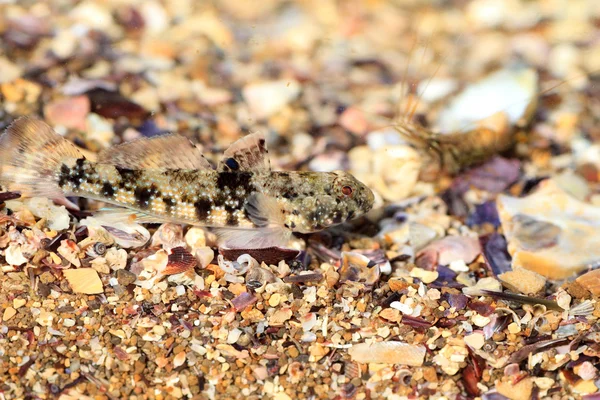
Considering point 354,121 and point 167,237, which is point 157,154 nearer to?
point 167,237

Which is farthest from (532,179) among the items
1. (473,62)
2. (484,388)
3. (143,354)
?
(143,354)

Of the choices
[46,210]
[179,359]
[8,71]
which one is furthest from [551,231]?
[8,71]

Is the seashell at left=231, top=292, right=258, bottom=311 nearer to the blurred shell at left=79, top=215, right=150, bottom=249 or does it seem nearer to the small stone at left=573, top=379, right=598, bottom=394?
the blurred shell at left=79, top=215, right=150, bottom=249

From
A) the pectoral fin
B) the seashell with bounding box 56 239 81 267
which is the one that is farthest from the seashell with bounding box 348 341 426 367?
the seashell with bounding box 56 239 81 267

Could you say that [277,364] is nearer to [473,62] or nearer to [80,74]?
[80,74]

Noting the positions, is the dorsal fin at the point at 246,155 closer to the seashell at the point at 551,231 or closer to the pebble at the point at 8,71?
the seashell at the point at 551,231
